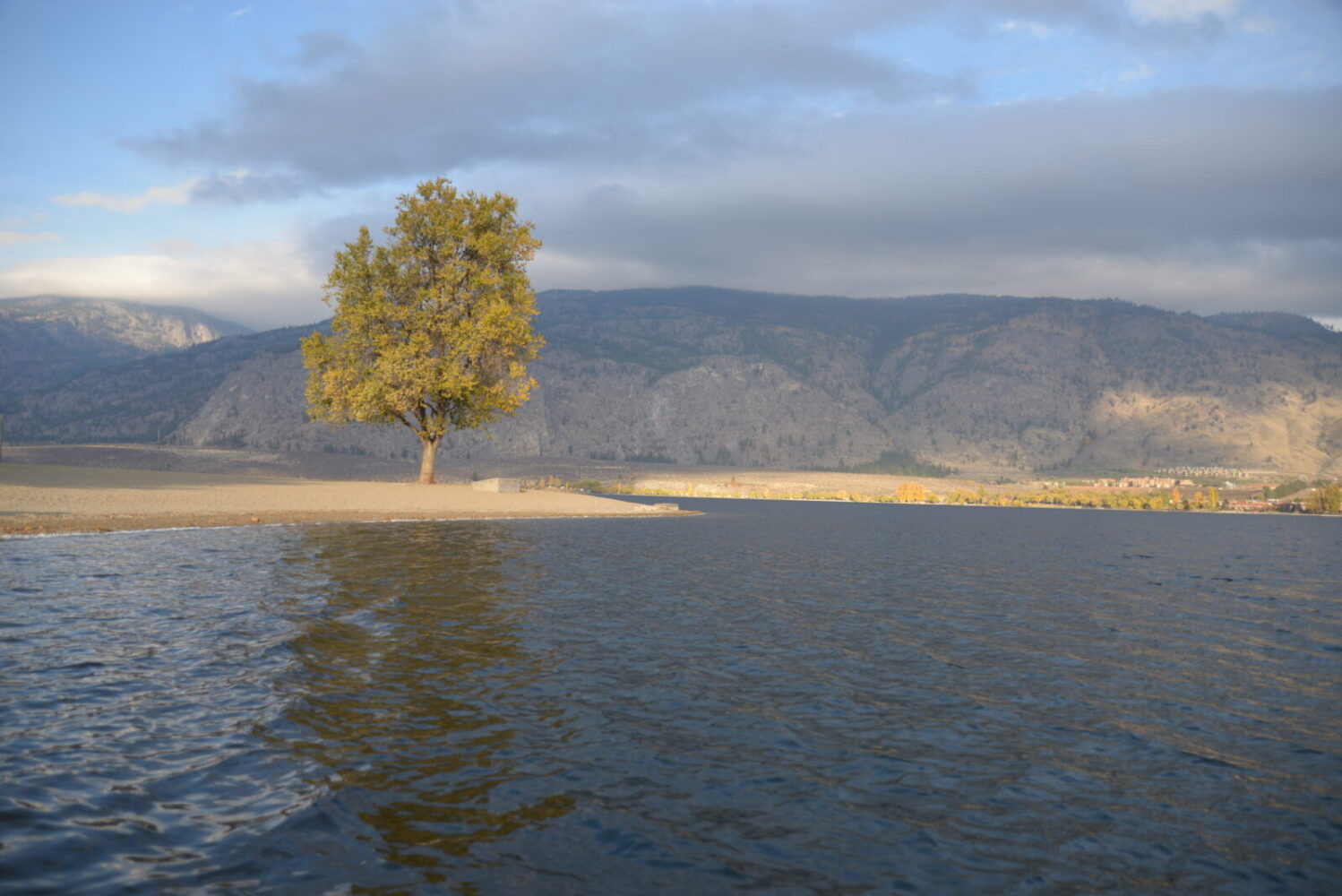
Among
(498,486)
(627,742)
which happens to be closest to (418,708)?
(627,742)

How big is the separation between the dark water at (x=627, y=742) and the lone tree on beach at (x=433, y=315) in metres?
32.2

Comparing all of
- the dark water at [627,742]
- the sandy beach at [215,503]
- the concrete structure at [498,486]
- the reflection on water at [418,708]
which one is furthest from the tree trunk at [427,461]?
the reflection on water at [418,708]

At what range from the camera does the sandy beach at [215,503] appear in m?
31.4

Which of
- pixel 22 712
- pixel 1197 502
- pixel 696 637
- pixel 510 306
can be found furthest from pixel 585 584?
pixel 1197 502

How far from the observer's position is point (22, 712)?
376 inches

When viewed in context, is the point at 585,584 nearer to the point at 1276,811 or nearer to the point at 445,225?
the point at 1276,811

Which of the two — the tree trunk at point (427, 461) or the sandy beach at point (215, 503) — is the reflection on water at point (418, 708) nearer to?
the sandy beach at point (215, 503)

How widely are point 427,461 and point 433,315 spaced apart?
12.5m

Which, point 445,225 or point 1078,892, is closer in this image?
point 1078,892

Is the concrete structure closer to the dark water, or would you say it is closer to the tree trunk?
the tree trunk

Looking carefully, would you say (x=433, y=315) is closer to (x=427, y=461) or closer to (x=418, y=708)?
(x=427, y=461)

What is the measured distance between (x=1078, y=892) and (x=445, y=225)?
5333 cm

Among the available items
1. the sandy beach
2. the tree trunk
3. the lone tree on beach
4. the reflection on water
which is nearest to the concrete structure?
the sandy beach

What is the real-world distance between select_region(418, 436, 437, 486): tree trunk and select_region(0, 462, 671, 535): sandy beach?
131cm
